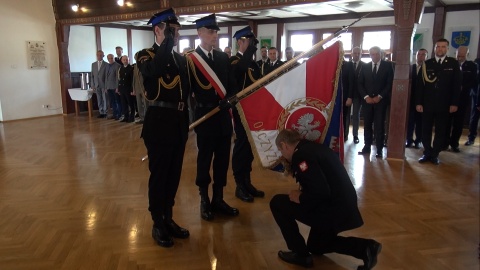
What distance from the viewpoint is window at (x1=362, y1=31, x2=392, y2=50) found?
8.49m

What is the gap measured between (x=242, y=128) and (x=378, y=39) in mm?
6427

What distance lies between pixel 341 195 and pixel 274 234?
0.86m

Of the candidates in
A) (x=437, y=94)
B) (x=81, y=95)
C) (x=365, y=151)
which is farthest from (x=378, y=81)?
(x=81, y=95)

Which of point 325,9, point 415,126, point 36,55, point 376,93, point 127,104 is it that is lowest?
point 415,126

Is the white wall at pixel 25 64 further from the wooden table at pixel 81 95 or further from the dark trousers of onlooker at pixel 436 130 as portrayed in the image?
the dark trousers of onlooker at pixel 436 130

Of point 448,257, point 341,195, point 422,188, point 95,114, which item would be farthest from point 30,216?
point 95,114

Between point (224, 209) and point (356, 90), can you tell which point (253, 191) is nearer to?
point (224, 209)

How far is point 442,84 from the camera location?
185 inches

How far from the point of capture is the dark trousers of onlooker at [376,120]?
17.1 ft

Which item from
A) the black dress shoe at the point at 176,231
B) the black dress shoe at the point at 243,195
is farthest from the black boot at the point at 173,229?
the black dress shoe at the point at 243,195

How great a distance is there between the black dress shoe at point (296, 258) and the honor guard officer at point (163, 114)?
2.61 ft

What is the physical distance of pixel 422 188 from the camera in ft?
12.5

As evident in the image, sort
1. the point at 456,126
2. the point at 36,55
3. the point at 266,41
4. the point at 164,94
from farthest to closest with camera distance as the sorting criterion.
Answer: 1. the point at 266,41
2. the point at 36,55
3. the point at 456,126
4. the point at 164,94

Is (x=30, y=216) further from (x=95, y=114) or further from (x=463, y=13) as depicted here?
(x=463, y=13)
